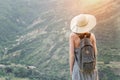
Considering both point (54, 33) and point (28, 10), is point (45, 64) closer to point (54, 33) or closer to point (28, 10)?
point (54, 33)

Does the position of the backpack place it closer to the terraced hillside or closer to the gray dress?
the gray dress

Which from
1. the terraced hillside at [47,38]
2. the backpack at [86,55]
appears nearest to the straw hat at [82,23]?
the backpack at [86,55]

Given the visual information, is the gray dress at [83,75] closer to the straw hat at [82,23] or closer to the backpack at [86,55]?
the backpack at [86,55]

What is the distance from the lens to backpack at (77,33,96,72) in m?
4.11

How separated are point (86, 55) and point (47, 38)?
647 inches

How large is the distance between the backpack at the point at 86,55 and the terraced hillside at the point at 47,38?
28.4 ft

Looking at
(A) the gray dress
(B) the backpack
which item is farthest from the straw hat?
(A) the gray dress

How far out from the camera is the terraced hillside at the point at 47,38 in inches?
606

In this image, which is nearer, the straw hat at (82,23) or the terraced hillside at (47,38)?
the straw hat at (82,23)

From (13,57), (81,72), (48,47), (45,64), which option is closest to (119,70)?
(45,64)

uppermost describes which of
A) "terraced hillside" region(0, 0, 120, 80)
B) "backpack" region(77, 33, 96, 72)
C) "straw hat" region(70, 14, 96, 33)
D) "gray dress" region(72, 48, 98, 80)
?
"terraced hillside" region(0, 0, 120, 80)

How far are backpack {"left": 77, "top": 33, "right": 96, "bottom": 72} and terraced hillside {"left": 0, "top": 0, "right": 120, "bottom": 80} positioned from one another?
28.4 ft

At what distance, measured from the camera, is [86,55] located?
13.5 feet

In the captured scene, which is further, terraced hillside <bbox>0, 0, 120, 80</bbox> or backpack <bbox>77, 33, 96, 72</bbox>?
terraced hillside <bbox>0, 0, 120, 80</bbox>
